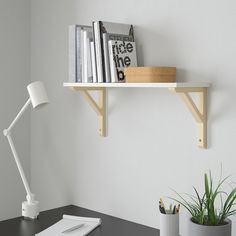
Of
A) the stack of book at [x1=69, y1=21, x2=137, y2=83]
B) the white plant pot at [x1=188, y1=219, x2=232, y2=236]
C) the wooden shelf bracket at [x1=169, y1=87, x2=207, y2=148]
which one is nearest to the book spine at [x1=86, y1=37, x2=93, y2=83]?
the stack of book at [x1=69, y1=21, x2=137, y2=83]

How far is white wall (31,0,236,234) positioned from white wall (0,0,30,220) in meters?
0.06

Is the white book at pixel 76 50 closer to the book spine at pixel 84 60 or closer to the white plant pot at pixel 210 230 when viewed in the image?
the book spine at pixel 84 60

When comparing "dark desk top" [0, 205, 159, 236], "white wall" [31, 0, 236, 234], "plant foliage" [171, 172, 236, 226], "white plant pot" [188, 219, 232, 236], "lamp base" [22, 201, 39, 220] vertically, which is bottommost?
"dark desk top" [0, 205, 159, 236]

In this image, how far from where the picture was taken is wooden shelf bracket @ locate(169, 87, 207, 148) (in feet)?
5.82

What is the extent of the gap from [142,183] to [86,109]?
1.61 ft

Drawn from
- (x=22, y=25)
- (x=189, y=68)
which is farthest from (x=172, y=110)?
(x=22, y=25)

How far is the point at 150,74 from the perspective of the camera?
177 cm

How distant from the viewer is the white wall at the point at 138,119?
5.89 ft

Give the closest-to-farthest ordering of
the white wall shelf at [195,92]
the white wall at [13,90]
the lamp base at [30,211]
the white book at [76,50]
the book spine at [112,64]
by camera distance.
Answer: the white wall shelf at [195,92]
the book spine at [112,64]
the white book at [76,50]
the lamp base at [30,211]
the white wall at [13,90]

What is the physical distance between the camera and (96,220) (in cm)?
208

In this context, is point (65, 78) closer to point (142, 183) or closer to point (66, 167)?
point (66, 167)

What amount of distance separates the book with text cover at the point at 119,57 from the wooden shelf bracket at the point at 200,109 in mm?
304

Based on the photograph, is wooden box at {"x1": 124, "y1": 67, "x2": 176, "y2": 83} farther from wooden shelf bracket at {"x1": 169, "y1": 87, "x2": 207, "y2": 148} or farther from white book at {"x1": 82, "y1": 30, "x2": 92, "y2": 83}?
white book at {"x1": 82, "y1": 30, "x2": 92, "y2": 83}

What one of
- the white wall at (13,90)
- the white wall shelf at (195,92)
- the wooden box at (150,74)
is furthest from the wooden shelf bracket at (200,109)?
the white wall at (13,90)
